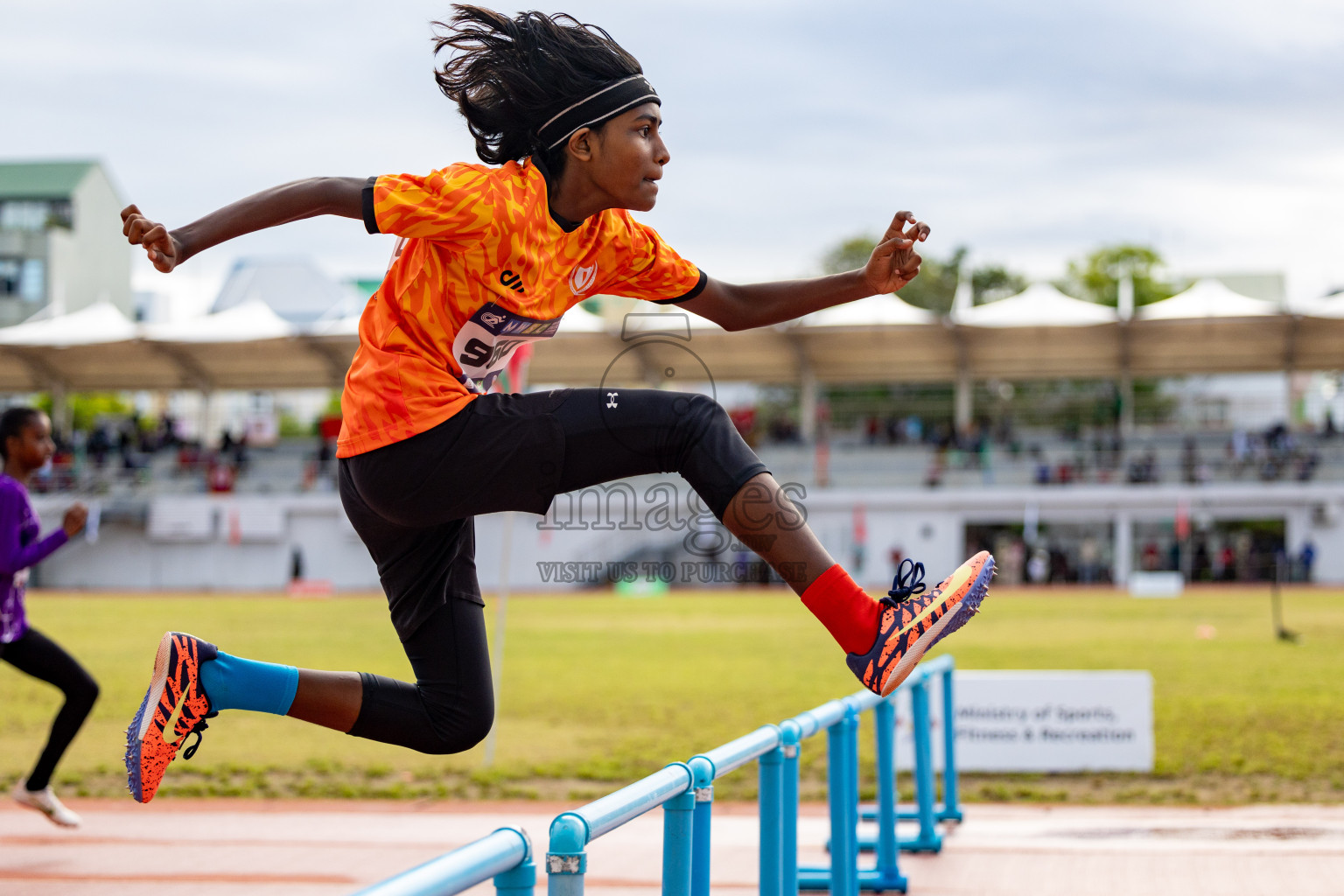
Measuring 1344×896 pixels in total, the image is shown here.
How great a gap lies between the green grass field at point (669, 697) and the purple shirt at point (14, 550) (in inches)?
104

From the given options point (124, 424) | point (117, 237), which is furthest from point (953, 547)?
point (117, 237)

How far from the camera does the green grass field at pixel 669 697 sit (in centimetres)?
889

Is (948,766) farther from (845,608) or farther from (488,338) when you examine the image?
(488,338)

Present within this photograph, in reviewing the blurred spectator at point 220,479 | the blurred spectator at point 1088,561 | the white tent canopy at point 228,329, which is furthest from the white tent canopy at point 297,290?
the blurred spectator at point 1088,561

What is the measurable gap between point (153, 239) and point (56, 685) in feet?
14.9

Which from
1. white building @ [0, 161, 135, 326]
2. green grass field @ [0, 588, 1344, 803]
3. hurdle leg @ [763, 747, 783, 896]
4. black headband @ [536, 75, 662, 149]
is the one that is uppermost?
white building @ [0, 161, 135, 326]

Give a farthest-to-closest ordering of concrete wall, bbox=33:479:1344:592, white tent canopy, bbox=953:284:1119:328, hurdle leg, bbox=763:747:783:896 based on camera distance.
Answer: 1. white tent canopy, bbox=953:284:1119:328
2. concrete wall, bbox=33:479:1344:592
3. hurdle leg, bbox=763:747:783:896

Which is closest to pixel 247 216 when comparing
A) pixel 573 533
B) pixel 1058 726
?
pixel 1058 726

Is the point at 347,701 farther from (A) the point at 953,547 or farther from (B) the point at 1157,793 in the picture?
(A) the point at 953,547

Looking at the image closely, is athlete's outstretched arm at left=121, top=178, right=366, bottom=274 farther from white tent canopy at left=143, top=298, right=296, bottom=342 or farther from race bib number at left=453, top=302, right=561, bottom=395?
white tent canopy at left=143, top=298, right=296, bottom=342

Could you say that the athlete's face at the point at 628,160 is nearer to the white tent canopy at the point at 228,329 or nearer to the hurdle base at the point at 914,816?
the hurdle base at the point at 914,816

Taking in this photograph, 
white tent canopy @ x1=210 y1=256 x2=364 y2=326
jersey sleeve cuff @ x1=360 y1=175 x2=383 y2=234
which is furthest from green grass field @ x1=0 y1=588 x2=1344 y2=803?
white tent canopy @ x1=210 y1=256 x2=364 y2=326

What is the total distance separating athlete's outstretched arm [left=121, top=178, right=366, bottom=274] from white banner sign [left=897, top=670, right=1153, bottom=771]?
6.73 m

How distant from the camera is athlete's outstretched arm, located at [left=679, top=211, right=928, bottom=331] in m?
3.48
